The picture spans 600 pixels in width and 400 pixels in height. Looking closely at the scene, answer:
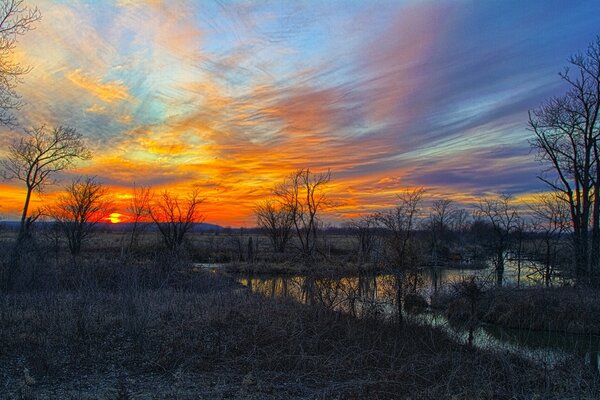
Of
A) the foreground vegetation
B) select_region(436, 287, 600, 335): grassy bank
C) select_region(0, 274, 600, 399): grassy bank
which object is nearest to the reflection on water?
select_region(436, 287, 600, 335): grassy bank

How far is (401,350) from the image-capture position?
10523mm

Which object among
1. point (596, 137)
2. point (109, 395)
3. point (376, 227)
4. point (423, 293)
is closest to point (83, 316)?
point (109, 395)

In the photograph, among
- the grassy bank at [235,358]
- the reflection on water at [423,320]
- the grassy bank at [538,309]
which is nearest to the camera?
the grassy bank at [235,358]

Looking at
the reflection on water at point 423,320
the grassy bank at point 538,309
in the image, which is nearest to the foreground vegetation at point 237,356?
the reflection on water at point 423,320

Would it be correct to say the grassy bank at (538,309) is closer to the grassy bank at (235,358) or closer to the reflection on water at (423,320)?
the reflection on water at (423,320)

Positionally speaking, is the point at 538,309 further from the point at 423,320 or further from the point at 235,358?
the point at 235,358

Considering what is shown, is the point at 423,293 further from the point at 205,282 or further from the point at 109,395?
the point at 109,395

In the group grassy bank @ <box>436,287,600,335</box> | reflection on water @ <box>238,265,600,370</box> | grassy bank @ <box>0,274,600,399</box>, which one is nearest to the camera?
grassy bank @ <box>0,274,600,399</box>

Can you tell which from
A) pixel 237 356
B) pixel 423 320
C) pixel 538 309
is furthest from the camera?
pixel 538 309

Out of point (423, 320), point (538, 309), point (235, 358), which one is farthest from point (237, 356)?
point (538, 309)

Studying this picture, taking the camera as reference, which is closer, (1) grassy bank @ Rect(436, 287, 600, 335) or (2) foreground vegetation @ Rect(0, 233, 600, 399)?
(2) foreground vegetation @ Rect(0, 233, 600, 399)

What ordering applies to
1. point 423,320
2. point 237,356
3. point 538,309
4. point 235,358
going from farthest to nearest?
point 538,309 < point 423,320 < point 237,356 < point 235,358

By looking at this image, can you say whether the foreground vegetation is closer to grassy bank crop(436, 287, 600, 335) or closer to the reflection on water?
the reflection on water

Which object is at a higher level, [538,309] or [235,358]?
[235,358]
